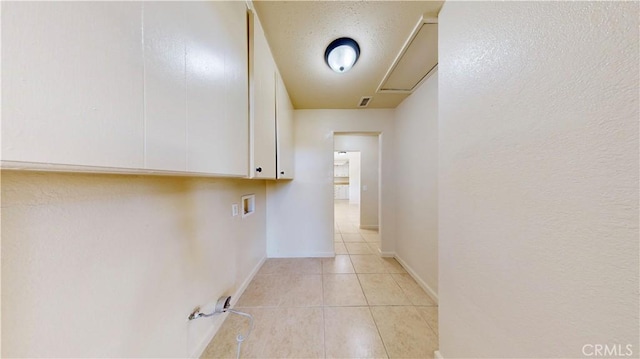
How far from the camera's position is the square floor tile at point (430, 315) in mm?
1587

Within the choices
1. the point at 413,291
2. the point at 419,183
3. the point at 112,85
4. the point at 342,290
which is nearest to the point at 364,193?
the point at 419,183

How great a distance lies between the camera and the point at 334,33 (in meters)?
1.48

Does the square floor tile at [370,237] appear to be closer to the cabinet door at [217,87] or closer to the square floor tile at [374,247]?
the square floor tile at [374,247]

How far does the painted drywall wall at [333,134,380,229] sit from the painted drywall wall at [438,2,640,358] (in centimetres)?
342

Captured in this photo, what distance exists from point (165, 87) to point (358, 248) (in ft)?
10.9

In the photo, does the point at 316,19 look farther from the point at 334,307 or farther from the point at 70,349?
the point at 334,307

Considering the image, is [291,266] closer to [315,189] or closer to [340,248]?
[340,248]

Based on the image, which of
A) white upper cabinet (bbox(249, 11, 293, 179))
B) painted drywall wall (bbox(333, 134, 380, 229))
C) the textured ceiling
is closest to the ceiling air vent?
the textured ceiling

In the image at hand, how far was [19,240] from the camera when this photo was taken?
544 mm

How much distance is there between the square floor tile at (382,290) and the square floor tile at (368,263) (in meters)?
0.13

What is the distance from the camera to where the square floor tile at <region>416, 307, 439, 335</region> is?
1.59 metres

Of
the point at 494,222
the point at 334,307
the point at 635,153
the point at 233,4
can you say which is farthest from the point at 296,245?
the point at 635,153

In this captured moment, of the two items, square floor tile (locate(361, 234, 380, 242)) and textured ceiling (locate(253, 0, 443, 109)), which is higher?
textured ceiling (locate(253, 0, 443, 109))

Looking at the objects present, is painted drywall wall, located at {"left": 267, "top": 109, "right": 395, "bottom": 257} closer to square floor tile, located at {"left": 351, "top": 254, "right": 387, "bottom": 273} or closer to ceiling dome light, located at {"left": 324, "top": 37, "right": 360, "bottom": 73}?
square floor tile, located at {"left": 351, "top": 254, "right": 387, "bottom": 273}
